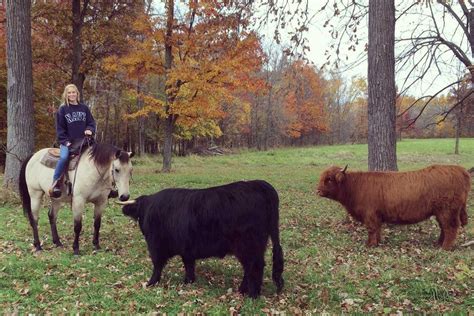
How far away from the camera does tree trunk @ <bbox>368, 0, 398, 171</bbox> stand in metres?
8.05

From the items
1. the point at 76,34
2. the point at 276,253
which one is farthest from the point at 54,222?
the point at 76,34

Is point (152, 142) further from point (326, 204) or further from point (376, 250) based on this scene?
point (376, 250)

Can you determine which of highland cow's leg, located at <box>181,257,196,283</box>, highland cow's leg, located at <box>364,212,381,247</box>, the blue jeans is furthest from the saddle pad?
highland cow's leg, located at <box>364,212,381,247</box>

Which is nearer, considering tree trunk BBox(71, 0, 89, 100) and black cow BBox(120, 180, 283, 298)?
black cow BBox(120, 180, 283, 298)

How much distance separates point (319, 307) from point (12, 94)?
31.4 feet

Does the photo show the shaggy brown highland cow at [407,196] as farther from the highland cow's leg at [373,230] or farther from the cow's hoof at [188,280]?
the cow's hoof at [188,280]

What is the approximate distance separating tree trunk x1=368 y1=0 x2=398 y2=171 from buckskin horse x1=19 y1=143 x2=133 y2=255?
16.5 ft

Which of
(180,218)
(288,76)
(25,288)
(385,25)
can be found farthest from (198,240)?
(288,76)

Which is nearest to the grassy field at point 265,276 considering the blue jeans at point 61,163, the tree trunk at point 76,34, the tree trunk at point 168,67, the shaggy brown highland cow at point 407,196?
the shaggy brown highland cow at point 407,196

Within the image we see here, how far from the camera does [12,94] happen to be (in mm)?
10383

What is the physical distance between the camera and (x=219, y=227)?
187 inches

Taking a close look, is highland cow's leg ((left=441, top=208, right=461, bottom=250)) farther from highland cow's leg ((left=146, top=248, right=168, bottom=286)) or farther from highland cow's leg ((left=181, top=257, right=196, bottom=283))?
highland cow's leg ((left=146, top=248, right=168, bottom=286))

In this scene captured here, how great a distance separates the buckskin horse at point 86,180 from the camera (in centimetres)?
608

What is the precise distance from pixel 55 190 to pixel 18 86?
17.4 feet
